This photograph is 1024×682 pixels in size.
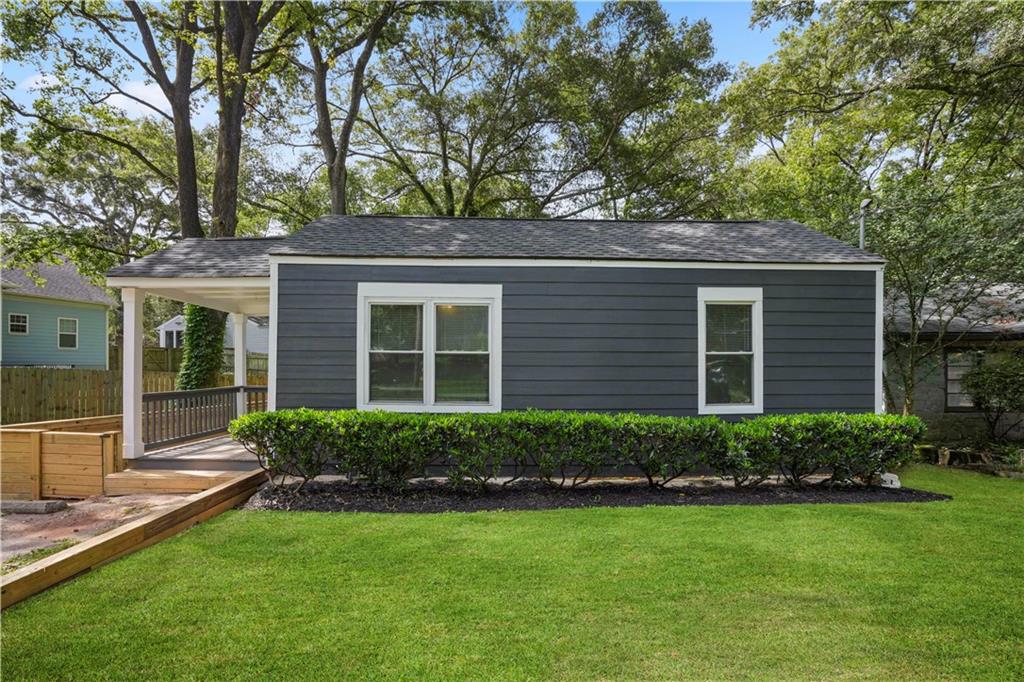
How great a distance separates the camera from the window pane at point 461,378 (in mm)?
6715

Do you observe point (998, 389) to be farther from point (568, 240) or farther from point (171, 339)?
point (171, 339)

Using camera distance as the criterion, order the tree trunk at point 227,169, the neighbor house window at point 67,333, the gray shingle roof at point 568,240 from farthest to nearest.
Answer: the neighbor house window at point 67,333
the tree trunk at point 227,169
the gray shingle roof at point 568,240

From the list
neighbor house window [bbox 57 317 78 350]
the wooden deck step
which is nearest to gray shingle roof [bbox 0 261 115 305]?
neighbor house window [bbox 57 317 78 350]

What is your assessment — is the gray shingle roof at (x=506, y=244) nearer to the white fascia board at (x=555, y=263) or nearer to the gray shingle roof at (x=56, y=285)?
the white fascia board at (x=555, y=263)

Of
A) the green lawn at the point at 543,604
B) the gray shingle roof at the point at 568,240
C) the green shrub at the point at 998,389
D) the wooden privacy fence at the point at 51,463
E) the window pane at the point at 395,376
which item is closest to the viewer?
the green lawn at the point at 543,604

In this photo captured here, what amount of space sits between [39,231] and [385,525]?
1463 centimetres

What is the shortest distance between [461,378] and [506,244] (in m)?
1.97

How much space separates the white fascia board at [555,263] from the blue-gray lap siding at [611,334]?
0.06 m

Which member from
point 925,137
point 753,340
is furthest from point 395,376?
point 925,137

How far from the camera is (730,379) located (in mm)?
6973

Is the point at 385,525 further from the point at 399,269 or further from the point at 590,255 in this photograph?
Answer: the point at 590,255

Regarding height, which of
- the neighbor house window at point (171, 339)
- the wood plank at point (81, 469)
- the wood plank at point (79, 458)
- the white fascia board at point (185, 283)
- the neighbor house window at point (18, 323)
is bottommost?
the wood plank at point (81, 469)

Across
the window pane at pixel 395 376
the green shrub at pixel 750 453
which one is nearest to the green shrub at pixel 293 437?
the window pane at pixel 395 376

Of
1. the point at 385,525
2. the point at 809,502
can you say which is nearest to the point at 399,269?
the point at 385,525
